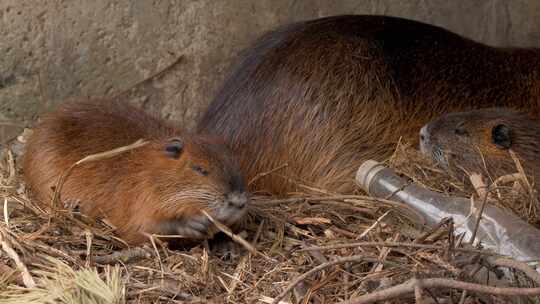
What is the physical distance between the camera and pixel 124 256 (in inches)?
106

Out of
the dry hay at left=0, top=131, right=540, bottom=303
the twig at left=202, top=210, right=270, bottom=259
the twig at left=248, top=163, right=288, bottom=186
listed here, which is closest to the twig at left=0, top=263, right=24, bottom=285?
the dry hay at left=0, top=131, right=540, bottom=303

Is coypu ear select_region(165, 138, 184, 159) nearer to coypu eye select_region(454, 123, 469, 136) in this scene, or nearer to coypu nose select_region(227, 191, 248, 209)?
coypu nose select_region(227, 191, 248, 209)

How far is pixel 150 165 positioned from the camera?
284 centimetres

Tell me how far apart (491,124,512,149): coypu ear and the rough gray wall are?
110cm

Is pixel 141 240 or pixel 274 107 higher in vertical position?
pixel 274 107

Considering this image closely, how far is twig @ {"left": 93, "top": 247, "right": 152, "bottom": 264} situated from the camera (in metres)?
2.67

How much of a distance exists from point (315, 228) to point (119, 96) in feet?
4.18

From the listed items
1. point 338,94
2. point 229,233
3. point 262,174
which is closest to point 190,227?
point 229,233

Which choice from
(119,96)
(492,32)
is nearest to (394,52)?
(492,32)

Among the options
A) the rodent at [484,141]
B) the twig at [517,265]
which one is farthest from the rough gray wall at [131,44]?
the twig at [517,265]

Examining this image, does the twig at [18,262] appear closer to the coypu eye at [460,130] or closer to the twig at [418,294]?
the twig at [418,294]

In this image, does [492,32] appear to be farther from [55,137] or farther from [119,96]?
[55,137]

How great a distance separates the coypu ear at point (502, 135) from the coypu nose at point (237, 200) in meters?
1.19

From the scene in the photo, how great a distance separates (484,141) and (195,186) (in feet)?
4.29
